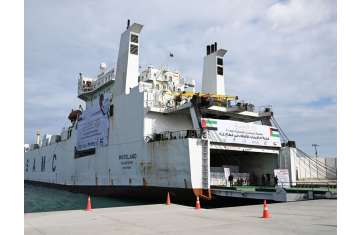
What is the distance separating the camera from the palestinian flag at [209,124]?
1594 centimetres

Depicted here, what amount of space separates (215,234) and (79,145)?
69.6 ft

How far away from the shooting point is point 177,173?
605 inches

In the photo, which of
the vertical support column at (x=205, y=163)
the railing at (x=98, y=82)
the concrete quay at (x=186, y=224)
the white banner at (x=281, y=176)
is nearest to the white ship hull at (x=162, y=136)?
the vertical support column at (x=205, y=163)

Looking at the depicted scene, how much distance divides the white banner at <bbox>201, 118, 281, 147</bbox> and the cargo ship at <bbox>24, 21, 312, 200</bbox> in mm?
47

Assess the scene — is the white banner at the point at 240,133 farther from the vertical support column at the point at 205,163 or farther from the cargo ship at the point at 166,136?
the vertical support column at the point at 205,163

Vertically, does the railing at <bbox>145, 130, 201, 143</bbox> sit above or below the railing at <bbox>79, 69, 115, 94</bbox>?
below

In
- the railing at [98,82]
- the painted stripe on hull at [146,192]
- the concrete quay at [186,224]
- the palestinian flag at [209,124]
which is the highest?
the railing at [98,82]

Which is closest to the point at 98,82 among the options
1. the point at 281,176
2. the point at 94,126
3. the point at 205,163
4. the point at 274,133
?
the point at 94,126

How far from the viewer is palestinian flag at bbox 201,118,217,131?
15.9m

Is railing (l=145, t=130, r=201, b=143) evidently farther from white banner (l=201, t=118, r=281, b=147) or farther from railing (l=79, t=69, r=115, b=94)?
railing (l=79, t=69, r=115, b=94)

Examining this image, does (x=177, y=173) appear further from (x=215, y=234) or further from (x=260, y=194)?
(x=215, y=234)

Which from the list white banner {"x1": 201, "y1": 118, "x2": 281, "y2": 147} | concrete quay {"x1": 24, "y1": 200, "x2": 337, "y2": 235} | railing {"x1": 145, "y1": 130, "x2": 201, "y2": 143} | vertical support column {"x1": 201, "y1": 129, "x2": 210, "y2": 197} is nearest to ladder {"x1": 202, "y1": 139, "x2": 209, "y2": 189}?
vertical support column {"x1": 201, "y1": 129, "x2": 210, "y2": 197}

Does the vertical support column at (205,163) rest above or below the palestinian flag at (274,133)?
below

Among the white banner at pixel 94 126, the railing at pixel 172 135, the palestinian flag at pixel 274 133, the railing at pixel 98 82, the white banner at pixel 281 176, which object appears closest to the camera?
the railing at pixel 172 135
